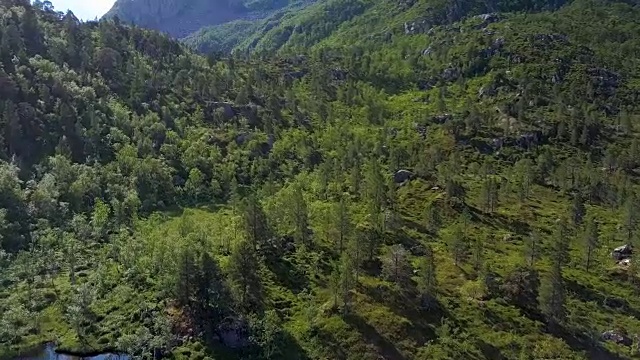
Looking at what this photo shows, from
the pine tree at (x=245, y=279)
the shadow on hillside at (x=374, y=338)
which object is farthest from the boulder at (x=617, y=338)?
the pine tree at (x=245, y=279)

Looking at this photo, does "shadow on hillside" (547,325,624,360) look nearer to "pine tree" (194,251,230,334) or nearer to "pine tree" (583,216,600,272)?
"pine tree" (583,216,600,272)

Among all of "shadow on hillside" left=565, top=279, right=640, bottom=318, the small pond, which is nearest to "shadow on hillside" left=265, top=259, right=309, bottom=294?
the small pond

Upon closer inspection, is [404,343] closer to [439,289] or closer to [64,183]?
[439,289]

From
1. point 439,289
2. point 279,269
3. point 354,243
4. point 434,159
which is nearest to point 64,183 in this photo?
point 279,269

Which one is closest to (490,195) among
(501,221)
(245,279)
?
(501,221)

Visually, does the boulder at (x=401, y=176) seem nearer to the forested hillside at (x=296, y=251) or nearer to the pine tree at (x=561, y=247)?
the forested hillside at (x=296, y=251)

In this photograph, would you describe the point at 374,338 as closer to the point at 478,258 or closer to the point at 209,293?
the point at 209,293
